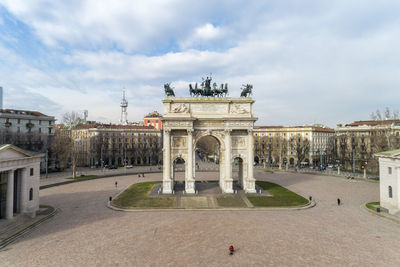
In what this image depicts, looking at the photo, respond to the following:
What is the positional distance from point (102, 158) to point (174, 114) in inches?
2228

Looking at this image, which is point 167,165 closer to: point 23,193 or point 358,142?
point 23,193

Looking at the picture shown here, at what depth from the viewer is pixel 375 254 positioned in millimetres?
16734

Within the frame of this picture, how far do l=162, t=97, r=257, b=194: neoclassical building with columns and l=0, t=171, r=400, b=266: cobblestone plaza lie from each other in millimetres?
10195

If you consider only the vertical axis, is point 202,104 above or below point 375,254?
above

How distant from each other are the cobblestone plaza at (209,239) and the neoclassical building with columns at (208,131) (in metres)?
10.2

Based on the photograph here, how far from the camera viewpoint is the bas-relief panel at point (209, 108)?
126 ft

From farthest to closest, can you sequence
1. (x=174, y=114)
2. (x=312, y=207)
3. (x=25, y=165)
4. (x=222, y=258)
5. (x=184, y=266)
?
(x=174, y=114) → (x=312, y=207) → (x=25, y=165) → (x=222, y=258) → (x=184, y=266)

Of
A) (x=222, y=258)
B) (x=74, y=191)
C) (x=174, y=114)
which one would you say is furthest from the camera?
(x=74, y=191)

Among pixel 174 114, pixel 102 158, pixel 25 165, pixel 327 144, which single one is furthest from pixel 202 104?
pixel 327 144

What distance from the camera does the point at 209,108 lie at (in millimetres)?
38594

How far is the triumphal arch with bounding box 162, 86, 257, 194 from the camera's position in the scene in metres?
37.2

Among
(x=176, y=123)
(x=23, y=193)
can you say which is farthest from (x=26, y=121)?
(x=176, y=123)

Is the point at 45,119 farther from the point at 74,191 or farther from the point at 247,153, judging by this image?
the point at 247,153

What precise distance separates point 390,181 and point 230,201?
65.1 feet
